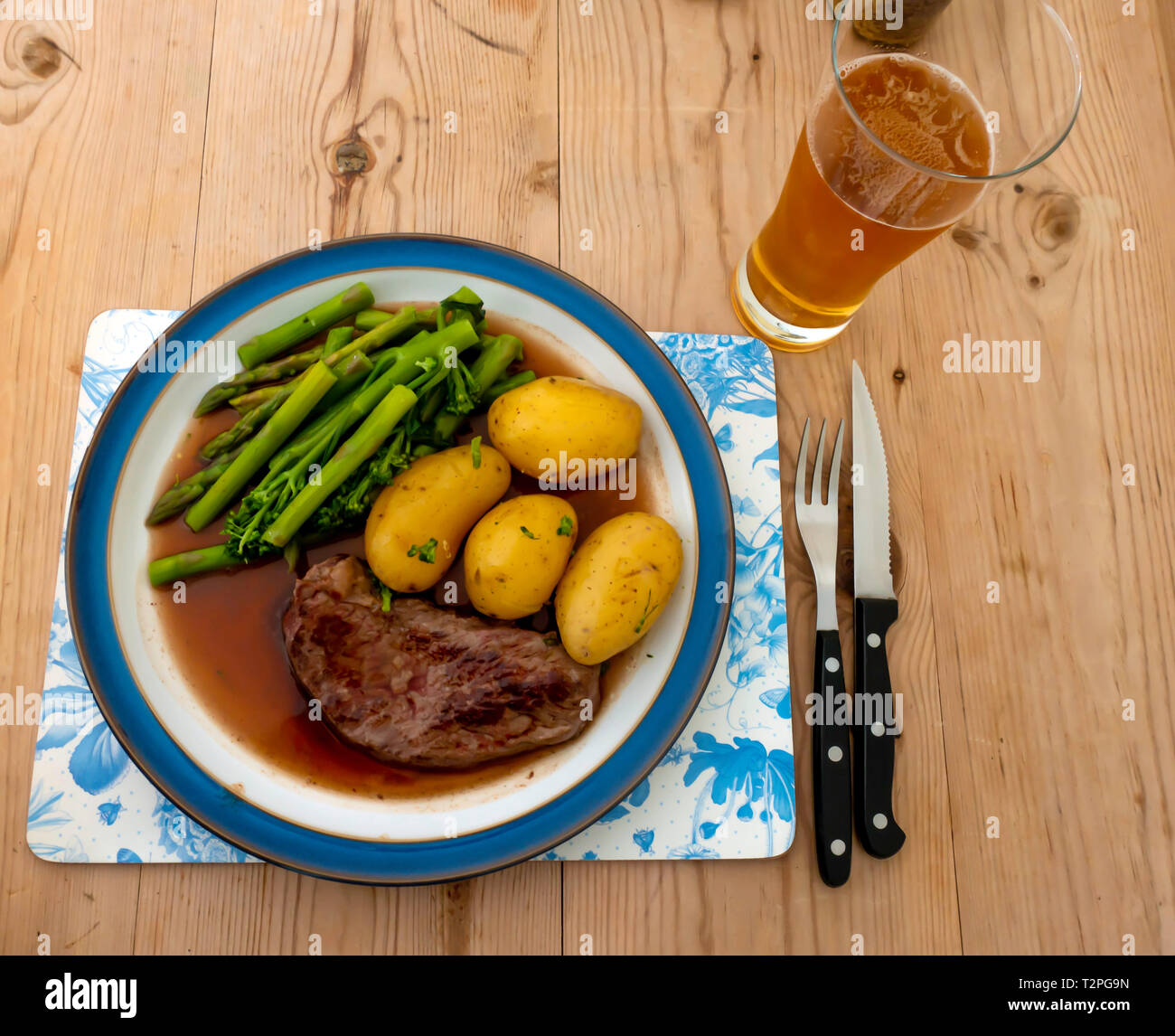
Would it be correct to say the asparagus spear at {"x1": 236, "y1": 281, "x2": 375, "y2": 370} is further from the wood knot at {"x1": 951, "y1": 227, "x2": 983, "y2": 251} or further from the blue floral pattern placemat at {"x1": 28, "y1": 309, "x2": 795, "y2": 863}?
the wood knot at {"x1": 951, "y1": 227, "x2": 983, "y2": 251}

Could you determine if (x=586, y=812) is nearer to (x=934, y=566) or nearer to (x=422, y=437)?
(x=422, y=437)

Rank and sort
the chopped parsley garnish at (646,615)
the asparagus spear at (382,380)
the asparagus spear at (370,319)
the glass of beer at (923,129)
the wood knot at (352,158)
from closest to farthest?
the glass of beer at (923,129) → the chopped parsley garnish at (646,615) → the asparagus spear at (382,380) → the asparagus spear at (370,319) → the wood knot at (352,158)

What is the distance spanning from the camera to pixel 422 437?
1906 millimetres

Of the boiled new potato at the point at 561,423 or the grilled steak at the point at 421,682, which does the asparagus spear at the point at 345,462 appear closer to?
the grilled steak at the point at 421,682

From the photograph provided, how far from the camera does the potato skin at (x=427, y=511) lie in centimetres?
180

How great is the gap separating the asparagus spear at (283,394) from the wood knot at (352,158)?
25.3 inches

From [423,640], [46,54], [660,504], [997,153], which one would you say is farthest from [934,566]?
[46,54]

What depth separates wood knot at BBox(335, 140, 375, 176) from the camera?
2.29 metres

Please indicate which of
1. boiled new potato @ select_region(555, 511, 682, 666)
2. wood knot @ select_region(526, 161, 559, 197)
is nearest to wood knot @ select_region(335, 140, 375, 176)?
wood knot @ select_region(526, 161, 559, 197)

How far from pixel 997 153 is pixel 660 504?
3.54ft

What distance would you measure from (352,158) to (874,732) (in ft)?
6.86

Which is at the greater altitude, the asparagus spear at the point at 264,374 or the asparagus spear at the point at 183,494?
the asparagus spear at the point at 264,374

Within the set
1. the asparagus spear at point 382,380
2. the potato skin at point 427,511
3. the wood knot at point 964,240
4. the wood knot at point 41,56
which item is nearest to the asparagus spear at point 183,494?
the asparagus spear at point 382,380

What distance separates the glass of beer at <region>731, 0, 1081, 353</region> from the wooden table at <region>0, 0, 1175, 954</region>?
0.49 metres
